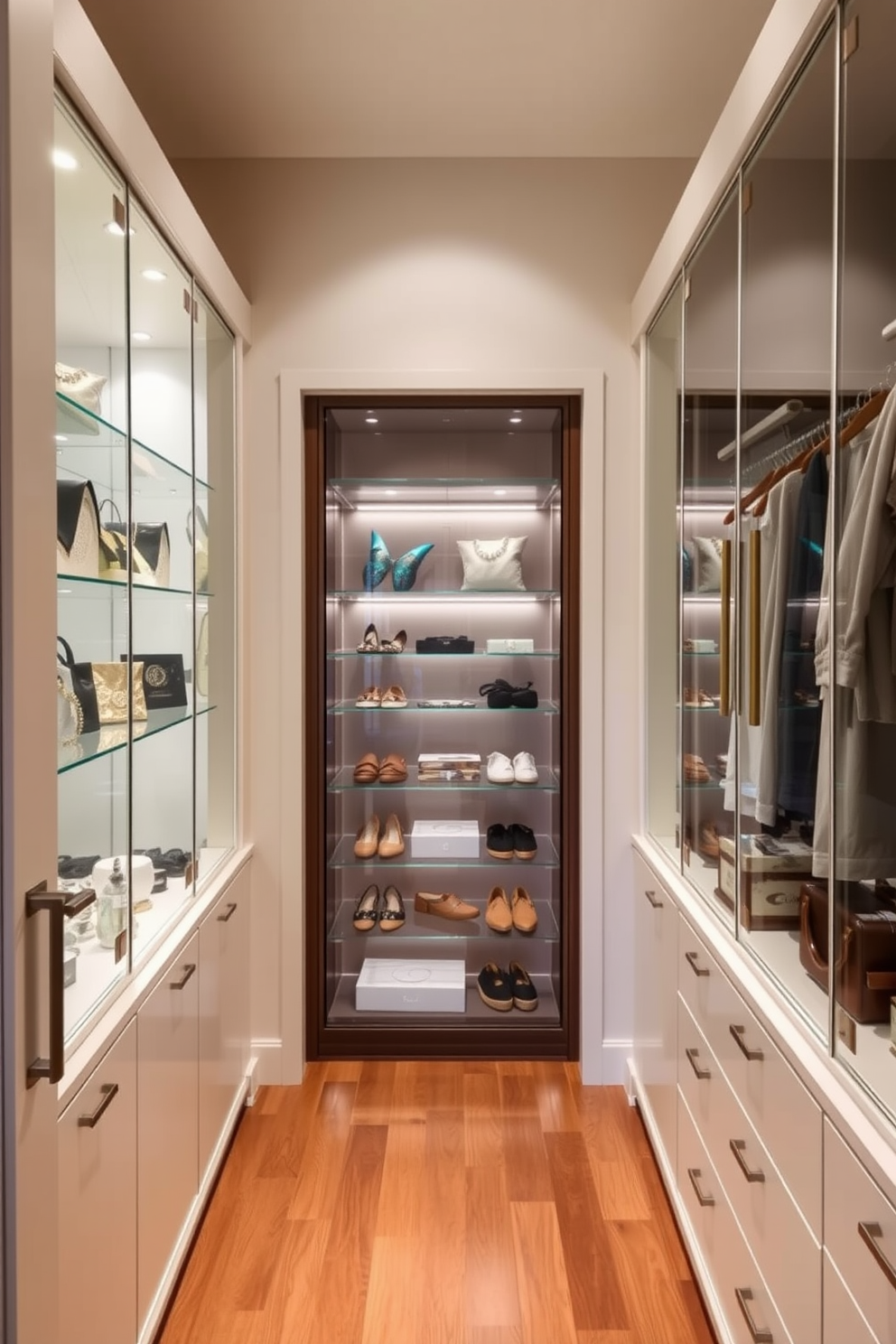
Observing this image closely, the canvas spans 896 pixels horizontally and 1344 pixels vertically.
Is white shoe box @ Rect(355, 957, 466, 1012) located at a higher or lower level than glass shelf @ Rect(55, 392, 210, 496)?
lower

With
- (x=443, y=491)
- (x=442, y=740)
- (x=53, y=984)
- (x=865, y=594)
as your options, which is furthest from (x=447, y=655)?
(x=53, y=984)

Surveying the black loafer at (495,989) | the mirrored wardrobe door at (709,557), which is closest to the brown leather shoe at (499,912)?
the black loafer at (495,989)

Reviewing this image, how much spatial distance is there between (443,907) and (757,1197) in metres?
1.62

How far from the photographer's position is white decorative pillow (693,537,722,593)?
2.04m

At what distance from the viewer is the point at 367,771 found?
306cm

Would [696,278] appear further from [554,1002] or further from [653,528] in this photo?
[554,1002]

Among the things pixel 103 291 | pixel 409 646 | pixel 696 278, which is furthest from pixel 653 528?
pixel 103 291

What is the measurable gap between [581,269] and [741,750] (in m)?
1.72

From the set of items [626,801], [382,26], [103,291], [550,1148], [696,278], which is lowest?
[550,1148]

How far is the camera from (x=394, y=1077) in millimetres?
2846

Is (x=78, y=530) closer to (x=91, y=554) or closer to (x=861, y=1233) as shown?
(x=91, y=554)

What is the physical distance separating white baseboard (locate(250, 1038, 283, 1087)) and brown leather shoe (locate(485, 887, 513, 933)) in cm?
78

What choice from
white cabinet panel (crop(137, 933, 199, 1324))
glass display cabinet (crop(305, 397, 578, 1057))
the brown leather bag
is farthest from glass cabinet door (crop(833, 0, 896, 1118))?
glass display cabinet (crop(305, 397, 578, 1057))

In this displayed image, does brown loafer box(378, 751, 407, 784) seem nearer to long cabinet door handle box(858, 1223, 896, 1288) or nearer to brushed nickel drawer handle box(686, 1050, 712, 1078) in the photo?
brushed nickel drawer handle box(686, 1050, 712, 1078)
